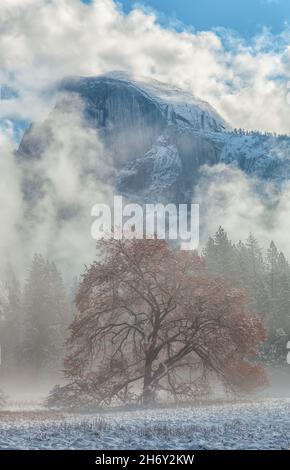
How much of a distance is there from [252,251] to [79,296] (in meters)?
59.3

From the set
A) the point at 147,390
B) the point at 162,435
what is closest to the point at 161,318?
the point at 147,390

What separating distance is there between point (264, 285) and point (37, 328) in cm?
3293

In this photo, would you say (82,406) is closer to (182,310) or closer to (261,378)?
(182,310)

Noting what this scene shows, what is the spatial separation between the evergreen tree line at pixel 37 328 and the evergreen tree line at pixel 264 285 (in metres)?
22.9

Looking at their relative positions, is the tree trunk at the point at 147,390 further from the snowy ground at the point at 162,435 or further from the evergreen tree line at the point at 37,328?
the evergreen tree line at the point at 37,328

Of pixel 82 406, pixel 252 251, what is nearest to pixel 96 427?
pixel 82 406

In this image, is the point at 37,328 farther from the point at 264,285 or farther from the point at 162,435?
the point at 162,435

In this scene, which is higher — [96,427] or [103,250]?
[103,250]

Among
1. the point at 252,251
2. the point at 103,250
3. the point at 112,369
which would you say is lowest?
the point at 112,369

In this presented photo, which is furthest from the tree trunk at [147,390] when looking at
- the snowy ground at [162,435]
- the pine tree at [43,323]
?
the pine tree at [43,323]

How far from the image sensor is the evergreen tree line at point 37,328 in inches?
2955

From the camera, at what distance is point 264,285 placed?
253 feet

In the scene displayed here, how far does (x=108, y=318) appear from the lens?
33.5m
